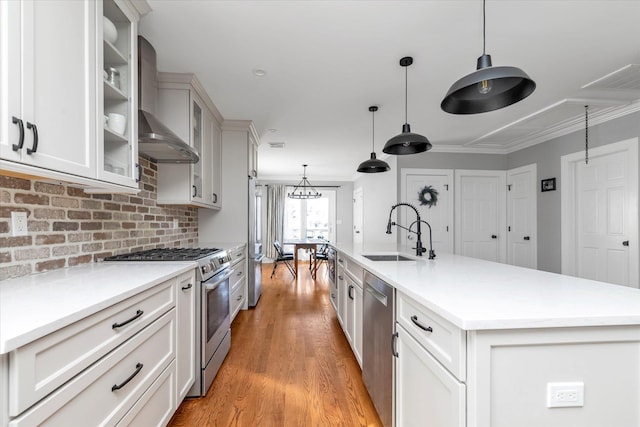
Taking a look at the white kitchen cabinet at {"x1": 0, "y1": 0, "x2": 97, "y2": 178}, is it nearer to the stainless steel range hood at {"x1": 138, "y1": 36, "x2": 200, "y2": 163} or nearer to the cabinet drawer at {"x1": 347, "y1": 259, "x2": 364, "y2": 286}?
the stainless steel range hood at {"x1": 138, "y1": 36, "x2": 200, "y2": 163}

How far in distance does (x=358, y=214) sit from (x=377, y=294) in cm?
586

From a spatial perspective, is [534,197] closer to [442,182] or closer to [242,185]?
[442,182]

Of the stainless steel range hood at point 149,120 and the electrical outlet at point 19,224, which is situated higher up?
the stainless steel range hood at point 149,120

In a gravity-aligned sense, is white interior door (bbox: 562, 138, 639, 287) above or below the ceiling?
below

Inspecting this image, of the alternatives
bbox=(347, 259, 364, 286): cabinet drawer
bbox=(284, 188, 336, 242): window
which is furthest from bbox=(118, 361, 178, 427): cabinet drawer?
bbox=(284, 188, 336, 242): window

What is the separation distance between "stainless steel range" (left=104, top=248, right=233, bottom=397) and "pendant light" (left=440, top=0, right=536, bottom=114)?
5.91ft

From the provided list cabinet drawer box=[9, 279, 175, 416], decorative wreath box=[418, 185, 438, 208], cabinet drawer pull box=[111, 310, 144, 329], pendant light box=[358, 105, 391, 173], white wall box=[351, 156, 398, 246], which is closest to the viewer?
cabinet drawer box=[9, 279, 175, 416]

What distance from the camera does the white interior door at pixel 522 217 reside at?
14.7ft

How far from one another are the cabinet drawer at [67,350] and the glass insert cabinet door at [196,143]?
1633 mm

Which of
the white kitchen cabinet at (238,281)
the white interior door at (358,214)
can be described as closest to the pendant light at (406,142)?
the white kitchen cabinet at (238,281)

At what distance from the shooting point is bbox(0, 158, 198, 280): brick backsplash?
1288 mm

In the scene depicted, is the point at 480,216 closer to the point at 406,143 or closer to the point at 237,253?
Result: the point at 406,143

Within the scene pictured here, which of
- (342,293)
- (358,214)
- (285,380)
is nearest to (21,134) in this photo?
(285,380)

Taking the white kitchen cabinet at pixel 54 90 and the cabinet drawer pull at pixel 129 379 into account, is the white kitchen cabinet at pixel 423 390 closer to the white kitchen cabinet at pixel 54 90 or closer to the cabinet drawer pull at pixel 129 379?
the cabinet drawer pull at pixel 129 379
